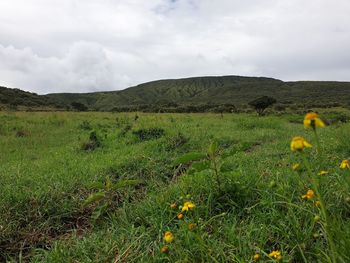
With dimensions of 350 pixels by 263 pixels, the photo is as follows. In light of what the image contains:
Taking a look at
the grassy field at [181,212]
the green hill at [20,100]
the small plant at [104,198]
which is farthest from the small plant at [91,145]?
the green hill at [20,100]

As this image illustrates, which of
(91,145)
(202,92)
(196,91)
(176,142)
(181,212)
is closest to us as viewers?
(181,212)

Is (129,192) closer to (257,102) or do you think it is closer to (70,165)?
(70,165)

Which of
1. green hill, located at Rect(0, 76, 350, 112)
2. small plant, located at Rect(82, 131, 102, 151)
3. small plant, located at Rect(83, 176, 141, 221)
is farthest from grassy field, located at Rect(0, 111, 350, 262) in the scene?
green hill, located at Rect(0, 76, 350, 112)

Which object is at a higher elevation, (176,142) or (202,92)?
(202,92)

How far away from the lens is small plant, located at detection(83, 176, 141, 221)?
2863 mm

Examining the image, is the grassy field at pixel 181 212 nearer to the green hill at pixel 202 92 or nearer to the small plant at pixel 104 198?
the small plant at pixel 104 198

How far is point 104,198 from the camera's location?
11.0 feet

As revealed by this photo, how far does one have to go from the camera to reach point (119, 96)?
451 feet

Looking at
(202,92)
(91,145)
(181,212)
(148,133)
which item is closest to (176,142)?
(148,133)

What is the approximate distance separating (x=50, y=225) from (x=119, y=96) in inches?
5408

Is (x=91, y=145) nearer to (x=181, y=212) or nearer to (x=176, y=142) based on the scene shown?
(x=176, y=142)

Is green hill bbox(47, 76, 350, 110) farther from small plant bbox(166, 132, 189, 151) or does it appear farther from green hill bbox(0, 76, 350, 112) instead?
small plant bbox(166, 132, 189, 151)

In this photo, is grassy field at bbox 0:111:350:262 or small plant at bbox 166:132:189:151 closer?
grassy field at bbox 0:111:350:262

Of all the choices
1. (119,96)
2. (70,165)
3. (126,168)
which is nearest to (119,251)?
(126,168)
